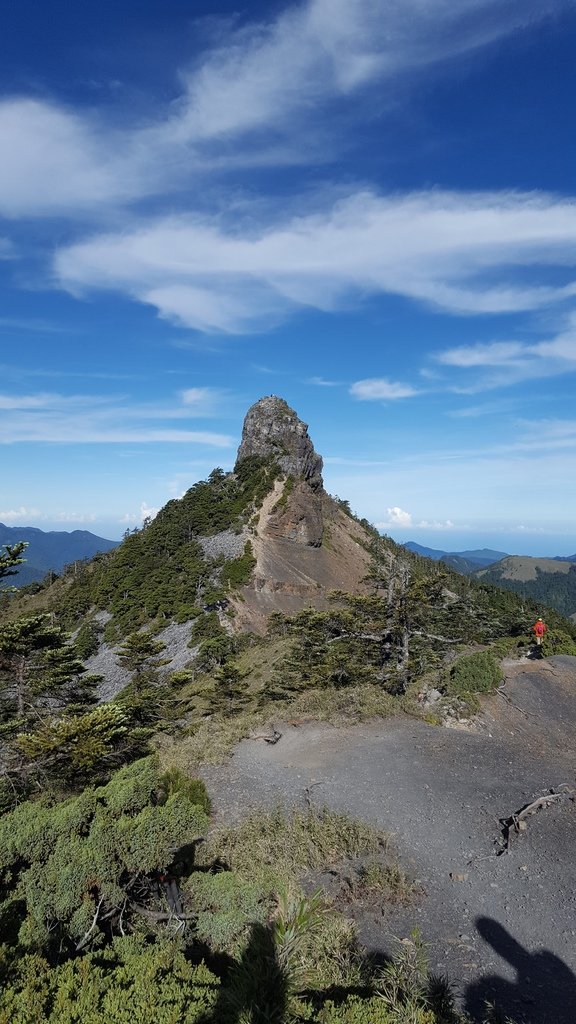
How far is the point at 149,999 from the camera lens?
13.6ft

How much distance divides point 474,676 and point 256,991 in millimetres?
16648

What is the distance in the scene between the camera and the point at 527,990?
6.12 metres

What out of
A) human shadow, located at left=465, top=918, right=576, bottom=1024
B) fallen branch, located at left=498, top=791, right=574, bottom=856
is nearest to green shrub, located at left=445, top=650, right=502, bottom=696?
fallen branch, located at left=498, top=791, right=574, bottom=856

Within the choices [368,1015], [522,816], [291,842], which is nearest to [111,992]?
[368,1015]

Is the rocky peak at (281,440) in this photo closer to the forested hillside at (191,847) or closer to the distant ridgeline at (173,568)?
the distant ridgeline at (173,568)

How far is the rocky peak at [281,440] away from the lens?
67938 millimetres

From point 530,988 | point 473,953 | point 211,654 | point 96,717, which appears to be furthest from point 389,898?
point 211,654

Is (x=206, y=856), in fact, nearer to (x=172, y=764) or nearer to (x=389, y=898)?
(x=389, y=898)

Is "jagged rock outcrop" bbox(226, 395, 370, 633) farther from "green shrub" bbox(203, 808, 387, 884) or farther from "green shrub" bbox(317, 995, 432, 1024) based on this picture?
"green shrub" bbox(317, 995, 432, 1024)

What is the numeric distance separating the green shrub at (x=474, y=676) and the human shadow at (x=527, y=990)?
12.0m

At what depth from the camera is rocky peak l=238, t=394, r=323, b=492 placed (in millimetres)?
67938

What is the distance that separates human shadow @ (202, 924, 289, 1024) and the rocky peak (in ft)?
203

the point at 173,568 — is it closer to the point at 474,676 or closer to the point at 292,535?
the point at 292,535

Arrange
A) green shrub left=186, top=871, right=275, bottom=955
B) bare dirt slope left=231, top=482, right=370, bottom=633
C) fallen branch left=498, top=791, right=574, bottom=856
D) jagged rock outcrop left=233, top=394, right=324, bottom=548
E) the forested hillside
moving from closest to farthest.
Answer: the forested hillside < green shrub left=186, top=871, right=275, bottom=955 < fallen branch left=498, top=791, right=574, bottom=856 < bare dirt slope left=231, top=482, right=370, bottom=633 < jagged rock outcrop left=233, top=394, right=324, bottom=548
